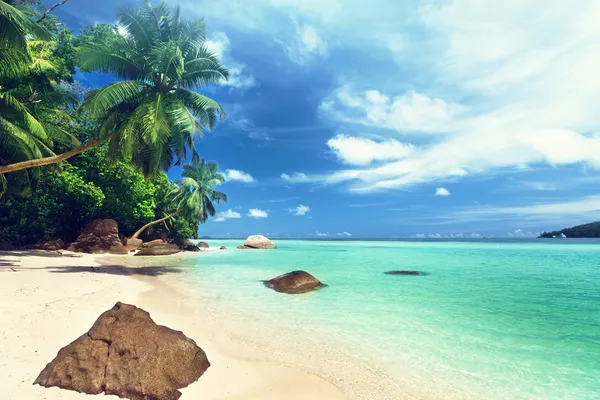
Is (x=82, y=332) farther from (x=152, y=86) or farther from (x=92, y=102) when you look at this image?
(x=152, y=86)

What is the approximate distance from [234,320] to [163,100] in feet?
35.1

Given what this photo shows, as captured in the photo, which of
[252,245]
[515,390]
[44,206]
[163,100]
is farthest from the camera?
[252,245]

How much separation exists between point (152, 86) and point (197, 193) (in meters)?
23.3

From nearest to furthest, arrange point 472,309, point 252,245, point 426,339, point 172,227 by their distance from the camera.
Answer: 1. point 426,339
2. point 472,309
3. point 172,227
4. point 252,245

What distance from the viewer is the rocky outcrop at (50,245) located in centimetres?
2373

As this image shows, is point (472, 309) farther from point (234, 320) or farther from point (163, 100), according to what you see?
point (163, 100)

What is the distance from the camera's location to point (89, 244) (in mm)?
24531

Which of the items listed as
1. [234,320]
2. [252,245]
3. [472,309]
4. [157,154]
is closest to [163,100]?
[157,154]

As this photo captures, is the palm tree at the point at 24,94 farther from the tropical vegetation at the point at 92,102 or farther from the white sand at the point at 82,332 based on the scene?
the white sand at the point at 82,332

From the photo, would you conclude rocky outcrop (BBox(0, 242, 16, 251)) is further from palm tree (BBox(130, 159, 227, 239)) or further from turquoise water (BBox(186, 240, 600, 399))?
turquoise water (BBox(186, 240, 600, 399))

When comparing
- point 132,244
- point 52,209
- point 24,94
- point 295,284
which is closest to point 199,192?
point 132,244

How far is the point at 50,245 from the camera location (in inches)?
938

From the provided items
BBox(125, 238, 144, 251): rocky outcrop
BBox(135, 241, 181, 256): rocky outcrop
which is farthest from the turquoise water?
BBox(125, 238, 144, 251): rocky outcrop

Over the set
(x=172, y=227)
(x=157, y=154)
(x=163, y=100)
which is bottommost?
(x=172, y=227)
